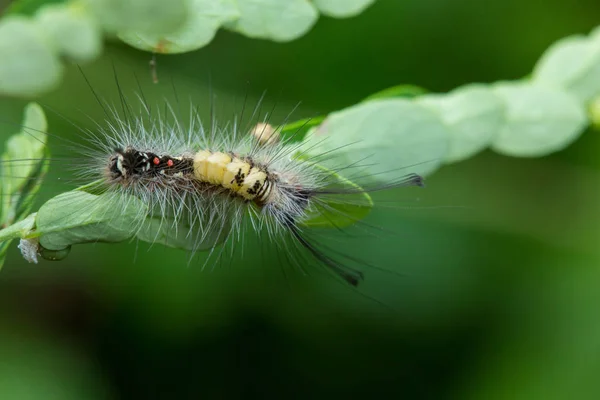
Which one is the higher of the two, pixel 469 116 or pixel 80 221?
pixel 469 116

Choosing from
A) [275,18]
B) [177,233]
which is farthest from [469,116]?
[177,233]

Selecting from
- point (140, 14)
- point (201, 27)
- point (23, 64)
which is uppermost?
point (201, 27)

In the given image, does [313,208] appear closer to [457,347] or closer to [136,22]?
[136,22]

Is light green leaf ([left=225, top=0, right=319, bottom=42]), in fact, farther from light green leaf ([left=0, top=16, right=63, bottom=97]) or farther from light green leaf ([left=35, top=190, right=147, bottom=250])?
light green leaf ([left=0, top=16, right=63, bottom=97])

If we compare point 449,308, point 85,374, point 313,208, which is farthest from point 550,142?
point 85,374

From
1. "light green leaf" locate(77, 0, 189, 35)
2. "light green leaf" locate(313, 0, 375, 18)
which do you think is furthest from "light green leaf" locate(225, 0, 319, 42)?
"light green leaf" locate(77, 0, 189, 35)

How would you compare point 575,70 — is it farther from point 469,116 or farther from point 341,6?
point 341,6

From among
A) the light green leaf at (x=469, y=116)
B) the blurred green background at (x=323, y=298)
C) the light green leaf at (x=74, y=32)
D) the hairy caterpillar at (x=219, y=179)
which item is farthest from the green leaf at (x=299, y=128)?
the blurred green background at (x=323, y=298)
